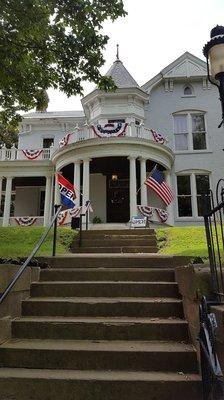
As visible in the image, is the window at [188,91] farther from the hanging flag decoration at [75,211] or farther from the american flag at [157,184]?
the hanging flag decoration at [75,211]

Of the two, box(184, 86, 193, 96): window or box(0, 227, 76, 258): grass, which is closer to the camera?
box(0, 227, 76, 258): grass

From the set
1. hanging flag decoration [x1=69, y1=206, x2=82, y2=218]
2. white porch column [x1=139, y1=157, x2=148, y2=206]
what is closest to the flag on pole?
hanging flag decoration [x1=69, y1=206, x2=82, y2=218]

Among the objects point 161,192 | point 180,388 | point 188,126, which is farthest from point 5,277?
point 188,126

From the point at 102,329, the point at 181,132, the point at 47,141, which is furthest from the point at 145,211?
the point at 102,329

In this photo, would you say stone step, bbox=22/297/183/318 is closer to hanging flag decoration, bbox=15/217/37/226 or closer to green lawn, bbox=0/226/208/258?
green lawn, bbox=0/226/208/258

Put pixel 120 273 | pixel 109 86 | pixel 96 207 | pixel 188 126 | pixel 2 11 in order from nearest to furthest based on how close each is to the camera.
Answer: pixel 120 273
pixel 2 11
pixel 109 86
pixel 96 207
pixel 188 126

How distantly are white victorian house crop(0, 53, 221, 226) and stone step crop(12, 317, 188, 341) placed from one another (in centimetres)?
1185

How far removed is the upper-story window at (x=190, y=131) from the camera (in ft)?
67.1

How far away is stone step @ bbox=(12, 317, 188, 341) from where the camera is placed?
4.47 m

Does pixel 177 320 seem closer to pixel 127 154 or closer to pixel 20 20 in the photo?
pixel 20 20

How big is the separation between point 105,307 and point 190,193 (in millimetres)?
15459

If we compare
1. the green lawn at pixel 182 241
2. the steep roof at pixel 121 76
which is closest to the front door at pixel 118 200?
the steep roof at pixel 121 76

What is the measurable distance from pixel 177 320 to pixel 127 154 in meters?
12.3

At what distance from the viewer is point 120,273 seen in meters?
5.92
